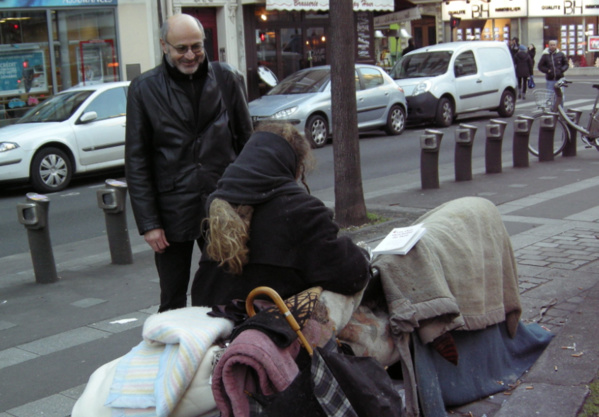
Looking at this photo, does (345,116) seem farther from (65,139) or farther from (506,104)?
(506,104)

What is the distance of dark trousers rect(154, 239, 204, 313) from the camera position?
4094 millimetres

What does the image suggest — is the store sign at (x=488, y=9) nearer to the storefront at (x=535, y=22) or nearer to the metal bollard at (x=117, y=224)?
the storefront at (x=535, y=22)

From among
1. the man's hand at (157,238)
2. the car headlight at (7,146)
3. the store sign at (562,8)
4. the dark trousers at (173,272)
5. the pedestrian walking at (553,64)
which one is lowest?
the dark trousers at (173,272)

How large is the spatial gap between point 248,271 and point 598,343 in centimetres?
218

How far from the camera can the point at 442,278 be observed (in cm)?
376

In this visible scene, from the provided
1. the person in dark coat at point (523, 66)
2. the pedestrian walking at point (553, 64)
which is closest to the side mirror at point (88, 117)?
the pedestrian walking at point (553, 64)

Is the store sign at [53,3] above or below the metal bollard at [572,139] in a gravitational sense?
above

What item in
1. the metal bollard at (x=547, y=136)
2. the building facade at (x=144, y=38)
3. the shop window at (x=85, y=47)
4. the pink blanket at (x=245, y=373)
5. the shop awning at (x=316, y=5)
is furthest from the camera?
the shop awning at (x=316, y=5)

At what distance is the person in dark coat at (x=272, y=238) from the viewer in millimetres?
3154

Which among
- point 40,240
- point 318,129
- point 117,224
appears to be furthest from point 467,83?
point 40,240

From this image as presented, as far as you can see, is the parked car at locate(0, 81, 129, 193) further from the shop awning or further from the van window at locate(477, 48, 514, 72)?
the van window at locate(477, 48, 514, 72)

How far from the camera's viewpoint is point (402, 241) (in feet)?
12.4

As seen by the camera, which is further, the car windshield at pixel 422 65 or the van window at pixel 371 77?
the car windshield at pixel 422 65

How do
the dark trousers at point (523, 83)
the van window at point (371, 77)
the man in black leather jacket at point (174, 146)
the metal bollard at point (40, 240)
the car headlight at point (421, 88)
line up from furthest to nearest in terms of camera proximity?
the dark trousers at point (523, 83) → the car headlight at point (421, 88) → the van window at point (371, 77) → the metal bollard at point (40, 240) → the man in black leather jacket at point (174, 146)
